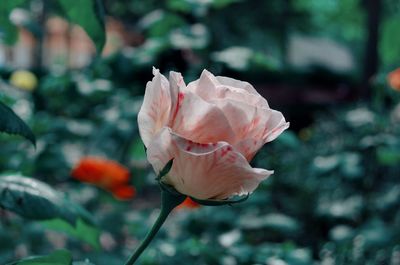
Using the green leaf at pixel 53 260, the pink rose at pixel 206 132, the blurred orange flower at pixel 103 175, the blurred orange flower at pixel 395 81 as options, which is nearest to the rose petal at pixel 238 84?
the pink rose at pixel 206 132

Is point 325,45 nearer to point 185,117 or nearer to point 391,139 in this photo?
point 391,139

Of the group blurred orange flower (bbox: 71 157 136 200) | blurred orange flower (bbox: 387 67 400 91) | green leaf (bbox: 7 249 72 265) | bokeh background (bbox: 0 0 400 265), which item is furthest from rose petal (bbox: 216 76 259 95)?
blurred orange flower (bbox: 387 67 400 91)

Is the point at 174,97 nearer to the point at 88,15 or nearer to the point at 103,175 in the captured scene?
the point at 88,15

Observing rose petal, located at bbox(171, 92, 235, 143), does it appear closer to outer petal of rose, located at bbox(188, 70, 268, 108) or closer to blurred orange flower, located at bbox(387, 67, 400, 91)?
outer petal of rose, located at bbox(188, 70, 268, 108)

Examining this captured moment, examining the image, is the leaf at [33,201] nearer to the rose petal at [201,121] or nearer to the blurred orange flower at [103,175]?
the rose petal at [201,121]

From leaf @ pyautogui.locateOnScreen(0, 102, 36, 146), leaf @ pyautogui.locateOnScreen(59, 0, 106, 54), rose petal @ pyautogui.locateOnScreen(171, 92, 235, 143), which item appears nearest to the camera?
rose petal @ pyautogui.locateOnScreen(171, 92, 235, 143)

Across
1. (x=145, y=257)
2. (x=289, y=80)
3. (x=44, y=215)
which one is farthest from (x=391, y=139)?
(x=289, y=80)
